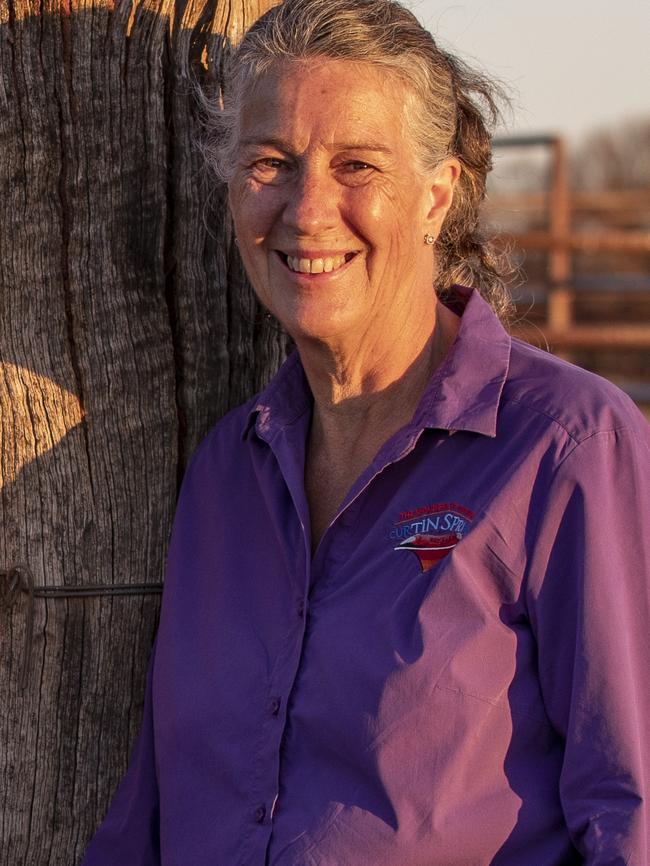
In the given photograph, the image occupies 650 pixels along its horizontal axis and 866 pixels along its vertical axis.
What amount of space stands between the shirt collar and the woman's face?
0.40 feet

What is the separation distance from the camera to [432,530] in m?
1.99

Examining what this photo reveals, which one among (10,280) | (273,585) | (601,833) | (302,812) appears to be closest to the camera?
(601,833)

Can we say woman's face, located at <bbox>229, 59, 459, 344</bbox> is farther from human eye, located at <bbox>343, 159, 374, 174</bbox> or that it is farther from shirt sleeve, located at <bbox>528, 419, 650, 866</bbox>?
shirt sleeve, located at <bbox>528, 419, 650, 866</bbox>

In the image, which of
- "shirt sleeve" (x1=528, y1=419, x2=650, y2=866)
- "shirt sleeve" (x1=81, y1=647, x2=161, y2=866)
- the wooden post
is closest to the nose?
"shirt sleeve" (x1=528, y1=419, x2=650, y2=866)

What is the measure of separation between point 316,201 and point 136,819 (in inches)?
45.7

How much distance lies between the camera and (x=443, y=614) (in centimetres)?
193

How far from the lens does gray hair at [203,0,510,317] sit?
2.14m

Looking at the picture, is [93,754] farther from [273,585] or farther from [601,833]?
[601,833]

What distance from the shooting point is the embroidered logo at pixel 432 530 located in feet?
6.46

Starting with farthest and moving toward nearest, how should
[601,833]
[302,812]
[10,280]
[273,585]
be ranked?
[10,280] → [273,585] → [302,812] → [601,833]

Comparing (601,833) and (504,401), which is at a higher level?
(504,401)

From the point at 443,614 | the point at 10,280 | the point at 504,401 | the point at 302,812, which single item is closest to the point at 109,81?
the point at 10,280

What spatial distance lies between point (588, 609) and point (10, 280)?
1.25m

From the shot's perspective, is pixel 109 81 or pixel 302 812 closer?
pixel 302 812
